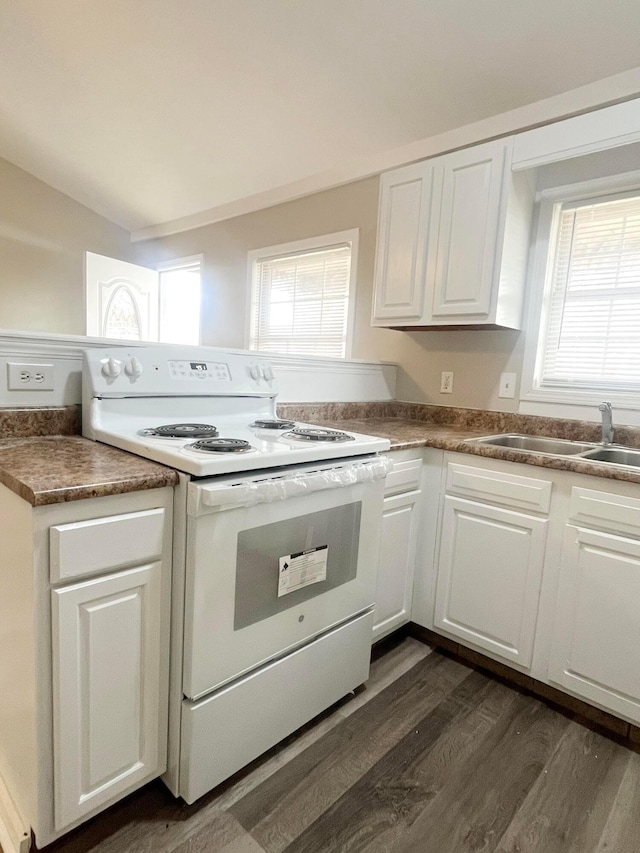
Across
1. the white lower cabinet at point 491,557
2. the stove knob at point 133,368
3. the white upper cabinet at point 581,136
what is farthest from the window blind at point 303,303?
the stove knob at point 133,368

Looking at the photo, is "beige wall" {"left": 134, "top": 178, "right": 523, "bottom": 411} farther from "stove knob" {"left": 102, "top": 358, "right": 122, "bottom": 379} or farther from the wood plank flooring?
"stove knob" {"left": 102, "top": 358, "right": 122, "bottom": 379}

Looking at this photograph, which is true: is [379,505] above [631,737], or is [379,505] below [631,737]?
above

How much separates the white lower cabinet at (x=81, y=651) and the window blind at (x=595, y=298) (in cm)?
193

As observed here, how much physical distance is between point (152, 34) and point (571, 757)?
138 inches

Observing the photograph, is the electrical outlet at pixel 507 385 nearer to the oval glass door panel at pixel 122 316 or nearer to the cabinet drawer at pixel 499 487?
the cabinet drawer at pixel 499 487

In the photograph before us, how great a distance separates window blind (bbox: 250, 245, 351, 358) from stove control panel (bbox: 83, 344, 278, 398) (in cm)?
133

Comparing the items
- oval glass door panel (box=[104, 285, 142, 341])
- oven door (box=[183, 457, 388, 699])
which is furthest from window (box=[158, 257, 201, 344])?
oven door (box=[183, 457, 388, 699])

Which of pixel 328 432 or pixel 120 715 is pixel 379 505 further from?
pixel 120 715

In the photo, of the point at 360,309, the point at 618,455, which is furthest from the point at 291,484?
the point at 360,309

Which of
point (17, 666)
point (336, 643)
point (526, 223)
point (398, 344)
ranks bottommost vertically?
point (336, 643)

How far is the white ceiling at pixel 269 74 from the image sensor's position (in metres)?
1.84

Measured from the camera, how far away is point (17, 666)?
1.04m

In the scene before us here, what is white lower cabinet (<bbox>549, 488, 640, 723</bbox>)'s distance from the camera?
1.45 metres

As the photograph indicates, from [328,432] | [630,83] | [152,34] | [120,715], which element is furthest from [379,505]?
[152,34]
